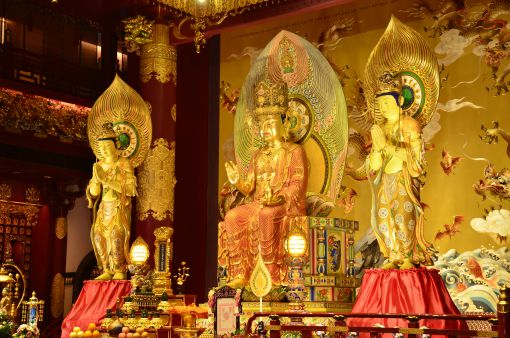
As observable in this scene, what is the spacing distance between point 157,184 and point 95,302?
6.24 ft

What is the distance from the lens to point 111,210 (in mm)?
8953

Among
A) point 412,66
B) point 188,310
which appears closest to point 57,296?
point 188,310

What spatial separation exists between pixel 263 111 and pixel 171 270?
2.91 m

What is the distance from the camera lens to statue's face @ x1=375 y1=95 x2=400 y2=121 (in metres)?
6.86

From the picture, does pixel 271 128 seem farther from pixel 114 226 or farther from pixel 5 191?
pixel 5 191

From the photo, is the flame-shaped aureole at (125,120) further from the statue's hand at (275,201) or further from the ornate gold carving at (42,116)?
the statue's hand at (275,201)

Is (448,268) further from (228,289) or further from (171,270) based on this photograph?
(171,270)

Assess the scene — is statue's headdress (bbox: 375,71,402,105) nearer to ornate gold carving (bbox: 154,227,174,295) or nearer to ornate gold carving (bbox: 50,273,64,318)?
ornate gold carving (bbox: 154,227,174,295)

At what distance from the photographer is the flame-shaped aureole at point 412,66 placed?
6934mm

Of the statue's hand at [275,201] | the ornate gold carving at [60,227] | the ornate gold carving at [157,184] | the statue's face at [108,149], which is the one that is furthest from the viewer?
the ornate gold carving at [60,227]

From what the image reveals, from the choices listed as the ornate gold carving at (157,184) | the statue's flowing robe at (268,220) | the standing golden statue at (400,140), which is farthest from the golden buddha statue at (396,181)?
the ornate gold carving at (157,184)

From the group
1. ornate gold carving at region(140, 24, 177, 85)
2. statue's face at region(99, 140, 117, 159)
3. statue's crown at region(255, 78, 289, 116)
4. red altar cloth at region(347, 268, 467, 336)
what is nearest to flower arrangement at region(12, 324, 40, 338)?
red altar cloth at region(347, 268, 467, 336)

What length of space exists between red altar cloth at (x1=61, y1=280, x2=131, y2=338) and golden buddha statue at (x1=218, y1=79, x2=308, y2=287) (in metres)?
1.35

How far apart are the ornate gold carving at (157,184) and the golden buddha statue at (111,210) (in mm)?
910
